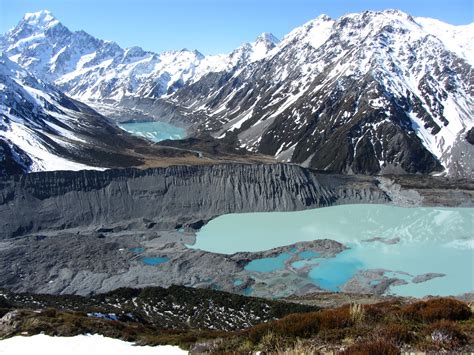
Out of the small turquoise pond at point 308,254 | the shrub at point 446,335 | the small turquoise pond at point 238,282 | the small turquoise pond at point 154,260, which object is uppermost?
the shrub at point 446,335

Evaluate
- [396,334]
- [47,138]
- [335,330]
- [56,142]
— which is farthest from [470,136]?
[396,334]

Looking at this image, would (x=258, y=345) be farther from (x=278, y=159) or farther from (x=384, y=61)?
(x=384, y=61)

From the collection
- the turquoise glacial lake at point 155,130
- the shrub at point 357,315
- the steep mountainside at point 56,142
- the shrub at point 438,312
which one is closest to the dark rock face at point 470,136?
the steep mountainside at point 56,142

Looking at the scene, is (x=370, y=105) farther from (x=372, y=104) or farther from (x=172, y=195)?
(x=172, y=195)

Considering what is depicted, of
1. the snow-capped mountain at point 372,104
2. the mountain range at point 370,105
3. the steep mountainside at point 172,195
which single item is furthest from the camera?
the snow-capped mountain at point 372,104

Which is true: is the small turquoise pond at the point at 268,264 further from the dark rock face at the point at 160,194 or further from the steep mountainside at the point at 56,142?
the steep mountainside at the point at 56,142

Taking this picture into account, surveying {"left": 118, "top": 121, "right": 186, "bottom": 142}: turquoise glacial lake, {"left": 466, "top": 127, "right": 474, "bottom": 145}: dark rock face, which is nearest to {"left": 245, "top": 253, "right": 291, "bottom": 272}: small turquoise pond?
{"left": 466, "top": 127, "right": 474, "bottom": 145}: dark rock face
